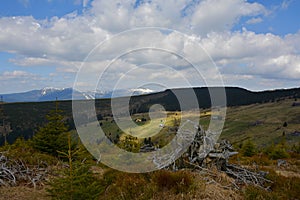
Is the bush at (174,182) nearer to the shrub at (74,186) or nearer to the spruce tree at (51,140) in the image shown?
the shrub at (74,186)

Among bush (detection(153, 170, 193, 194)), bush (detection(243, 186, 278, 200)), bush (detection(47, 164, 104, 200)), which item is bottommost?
bush (detection(243, 186, 278, 200))

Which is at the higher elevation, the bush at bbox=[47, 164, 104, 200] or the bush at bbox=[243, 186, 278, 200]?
the bush at bbox=[47, 164, 104, 200]

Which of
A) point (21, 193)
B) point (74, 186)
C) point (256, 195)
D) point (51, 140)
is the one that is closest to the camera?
point (74, 186)

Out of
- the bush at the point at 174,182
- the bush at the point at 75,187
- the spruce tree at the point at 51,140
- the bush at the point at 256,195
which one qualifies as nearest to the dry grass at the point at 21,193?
the bush at the point at 75,187

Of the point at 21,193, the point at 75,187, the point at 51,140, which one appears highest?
the point at 75,187

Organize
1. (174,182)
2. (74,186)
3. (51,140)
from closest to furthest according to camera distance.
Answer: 1. (74,186)
2. (174,182)
3. (51,140)

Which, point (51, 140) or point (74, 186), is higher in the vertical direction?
point (74, 186)

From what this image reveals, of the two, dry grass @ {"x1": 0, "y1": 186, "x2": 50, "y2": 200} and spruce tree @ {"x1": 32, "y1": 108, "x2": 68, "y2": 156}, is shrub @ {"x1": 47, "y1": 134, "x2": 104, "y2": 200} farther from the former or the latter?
spruce tree @ {"x1": 32, "y1": 108, "x2": 68, "y2": 156}

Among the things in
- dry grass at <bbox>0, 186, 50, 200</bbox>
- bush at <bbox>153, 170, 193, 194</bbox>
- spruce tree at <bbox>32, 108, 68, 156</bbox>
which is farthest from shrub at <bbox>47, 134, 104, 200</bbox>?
spruce tree at <bbox>32, 108, 68, 156</bbox>

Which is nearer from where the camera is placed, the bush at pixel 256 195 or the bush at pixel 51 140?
the bush at pixel 256 195

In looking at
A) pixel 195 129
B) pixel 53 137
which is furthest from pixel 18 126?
pixel 195 129

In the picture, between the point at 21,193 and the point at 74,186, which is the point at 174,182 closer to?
the point at 74,186

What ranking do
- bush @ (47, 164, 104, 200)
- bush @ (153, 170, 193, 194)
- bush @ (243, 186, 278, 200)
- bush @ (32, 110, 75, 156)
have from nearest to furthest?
bush @ (47, 164, 104, 200) → bush @ (153, 170, 193, 194) → bush @ (243, 186, 278, 200) → bush @ (32, 110, 75, 156)

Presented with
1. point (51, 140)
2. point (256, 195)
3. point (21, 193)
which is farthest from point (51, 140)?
point (256, 195)
